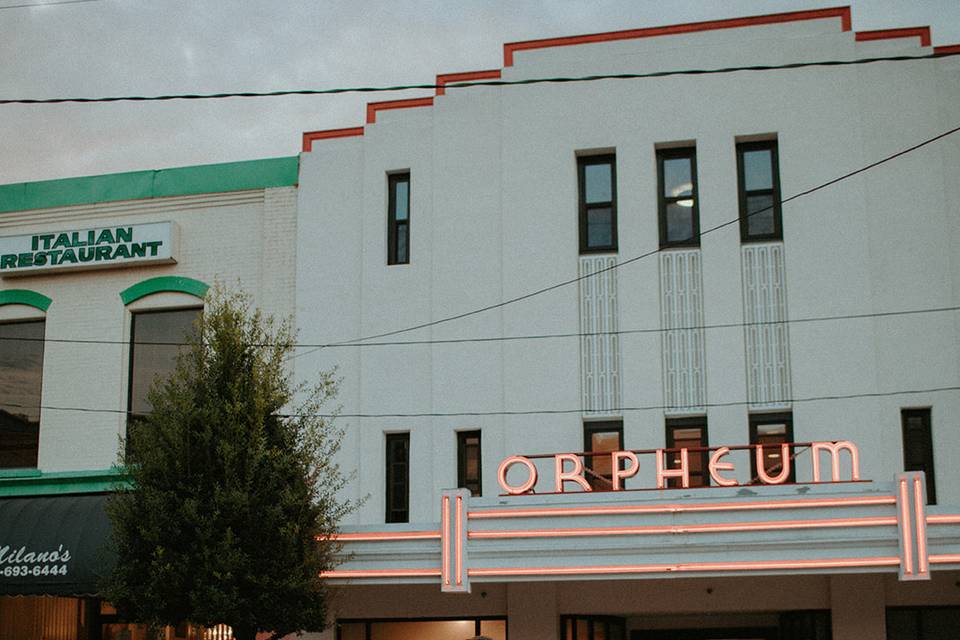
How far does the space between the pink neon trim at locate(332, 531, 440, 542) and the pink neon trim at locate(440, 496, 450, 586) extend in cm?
19

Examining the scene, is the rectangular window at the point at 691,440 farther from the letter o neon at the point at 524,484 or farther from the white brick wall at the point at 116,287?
the white brick wall at the point at 116,287

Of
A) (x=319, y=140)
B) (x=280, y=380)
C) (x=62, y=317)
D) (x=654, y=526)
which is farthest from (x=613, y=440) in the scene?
(x=62, y=317)

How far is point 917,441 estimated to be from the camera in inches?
762

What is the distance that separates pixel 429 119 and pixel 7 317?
28.4 feet

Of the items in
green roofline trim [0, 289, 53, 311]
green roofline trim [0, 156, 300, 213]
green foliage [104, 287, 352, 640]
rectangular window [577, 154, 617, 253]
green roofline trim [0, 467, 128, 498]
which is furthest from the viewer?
green roofline trim [0, 289, 53, 311]

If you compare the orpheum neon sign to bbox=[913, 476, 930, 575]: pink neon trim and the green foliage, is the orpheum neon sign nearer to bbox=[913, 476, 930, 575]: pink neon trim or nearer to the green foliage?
bbox=[913, 476, 930, 575]: pink neon trim

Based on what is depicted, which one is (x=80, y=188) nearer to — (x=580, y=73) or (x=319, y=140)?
(x=319, y=140)

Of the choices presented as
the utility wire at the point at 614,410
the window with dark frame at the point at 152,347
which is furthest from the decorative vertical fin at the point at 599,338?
the window with dark frame at the point at 152,347

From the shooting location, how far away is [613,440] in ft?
67.1

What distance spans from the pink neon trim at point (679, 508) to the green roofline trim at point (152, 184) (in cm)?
788

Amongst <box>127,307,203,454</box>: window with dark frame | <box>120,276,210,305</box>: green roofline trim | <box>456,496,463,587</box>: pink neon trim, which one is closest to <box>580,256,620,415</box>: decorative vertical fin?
<box>456,496,463,587</box>: pink neon trim

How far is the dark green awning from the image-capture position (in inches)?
789

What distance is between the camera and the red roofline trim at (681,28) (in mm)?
20469

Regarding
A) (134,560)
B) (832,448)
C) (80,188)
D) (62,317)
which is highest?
(80,188)
